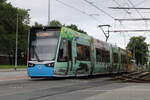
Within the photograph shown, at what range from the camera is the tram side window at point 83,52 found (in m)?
26.3

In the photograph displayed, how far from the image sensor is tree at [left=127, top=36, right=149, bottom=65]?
137900 mm

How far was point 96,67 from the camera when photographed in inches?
1217

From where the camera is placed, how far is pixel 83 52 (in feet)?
90.1

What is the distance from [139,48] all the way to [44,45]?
121 m

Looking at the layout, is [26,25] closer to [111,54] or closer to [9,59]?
[9,59]

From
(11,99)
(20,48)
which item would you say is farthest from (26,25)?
(11,99)

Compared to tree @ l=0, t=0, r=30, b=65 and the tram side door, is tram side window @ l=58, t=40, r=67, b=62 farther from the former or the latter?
tree @ l=0, t=0, r=30, b=65

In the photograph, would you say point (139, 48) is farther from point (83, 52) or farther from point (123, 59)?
point (83, 52)

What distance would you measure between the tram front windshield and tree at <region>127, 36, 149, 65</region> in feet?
377

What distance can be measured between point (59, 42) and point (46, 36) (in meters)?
0.99

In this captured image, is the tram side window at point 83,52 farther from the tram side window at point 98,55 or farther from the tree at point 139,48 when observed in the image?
the tree at point 139,48

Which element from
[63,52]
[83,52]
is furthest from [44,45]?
[83,52]

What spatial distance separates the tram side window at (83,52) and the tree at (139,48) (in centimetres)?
10972

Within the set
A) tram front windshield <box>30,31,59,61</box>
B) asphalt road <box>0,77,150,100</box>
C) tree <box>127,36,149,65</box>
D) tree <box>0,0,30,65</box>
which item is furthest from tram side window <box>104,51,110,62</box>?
tree <box>127,36,149,65</box>
